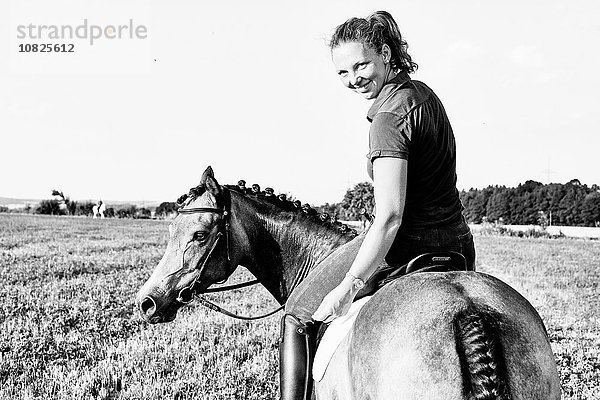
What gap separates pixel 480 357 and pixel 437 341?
0.63 feet

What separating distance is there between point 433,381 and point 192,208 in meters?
2.50

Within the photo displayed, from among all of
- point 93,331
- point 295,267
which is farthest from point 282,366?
point 93,331

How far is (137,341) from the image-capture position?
31.4ft

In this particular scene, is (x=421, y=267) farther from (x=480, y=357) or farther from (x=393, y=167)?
(x=480, y=357)

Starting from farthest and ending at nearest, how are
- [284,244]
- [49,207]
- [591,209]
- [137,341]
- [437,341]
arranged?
[591,209]
[49,207]
[137,341]
[284,244]
[437,341]

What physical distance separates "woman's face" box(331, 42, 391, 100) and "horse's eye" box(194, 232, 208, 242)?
1.64 metres

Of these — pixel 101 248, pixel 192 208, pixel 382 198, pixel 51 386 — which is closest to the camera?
pixel 382 198

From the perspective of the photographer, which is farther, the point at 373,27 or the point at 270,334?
the point at 270,334

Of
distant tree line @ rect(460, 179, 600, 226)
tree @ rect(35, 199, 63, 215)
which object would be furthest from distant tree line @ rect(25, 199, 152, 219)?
distant tree line @ rect(460, 179, 600, 226)

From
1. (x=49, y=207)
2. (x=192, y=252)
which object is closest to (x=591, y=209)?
(x=49, y=207)

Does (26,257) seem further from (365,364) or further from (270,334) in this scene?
(365,364)

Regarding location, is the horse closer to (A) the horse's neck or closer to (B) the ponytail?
(A) the horse's neck

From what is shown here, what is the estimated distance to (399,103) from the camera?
3297 millimetres

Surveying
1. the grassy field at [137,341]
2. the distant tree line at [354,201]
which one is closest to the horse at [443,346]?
the grassy field at [137,341]
